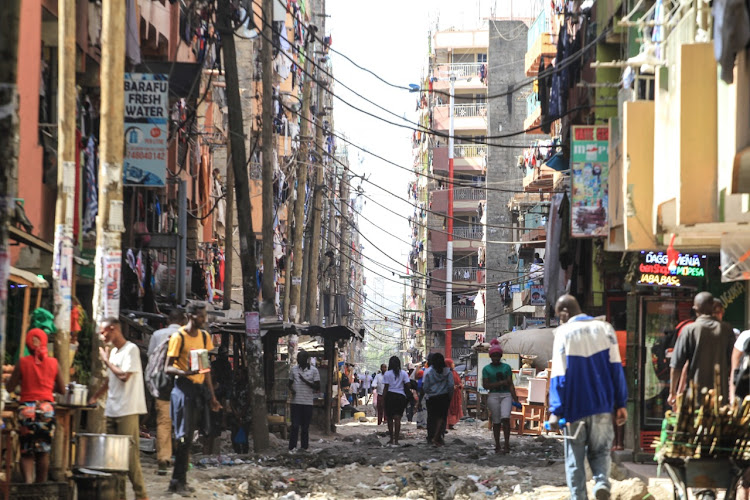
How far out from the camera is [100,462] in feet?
36.9

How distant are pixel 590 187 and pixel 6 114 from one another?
53.7ft

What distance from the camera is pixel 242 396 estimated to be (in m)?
23.0

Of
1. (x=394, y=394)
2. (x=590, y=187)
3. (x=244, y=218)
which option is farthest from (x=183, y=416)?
(x=394, y=394)

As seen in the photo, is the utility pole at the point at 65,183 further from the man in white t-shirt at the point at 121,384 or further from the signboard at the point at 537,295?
the signboard at the point at 537,295

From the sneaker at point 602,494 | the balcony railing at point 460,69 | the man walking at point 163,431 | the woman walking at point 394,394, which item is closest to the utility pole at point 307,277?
the woman walking at point 394,394

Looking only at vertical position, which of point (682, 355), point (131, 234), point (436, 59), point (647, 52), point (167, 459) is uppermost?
point (436, 59)

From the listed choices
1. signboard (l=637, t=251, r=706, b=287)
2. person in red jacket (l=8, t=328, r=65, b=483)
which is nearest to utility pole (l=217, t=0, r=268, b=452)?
signboard (l=637, t=251, r=706, b=287)

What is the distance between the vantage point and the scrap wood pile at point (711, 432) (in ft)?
30.7

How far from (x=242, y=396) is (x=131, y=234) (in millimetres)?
3895

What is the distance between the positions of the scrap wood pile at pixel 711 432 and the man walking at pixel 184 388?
5432 mm

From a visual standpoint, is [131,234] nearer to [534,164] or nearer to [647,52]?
[647,52]

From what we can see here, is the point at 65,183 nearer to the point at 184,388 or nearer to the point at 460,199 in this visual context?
the point at 184,388

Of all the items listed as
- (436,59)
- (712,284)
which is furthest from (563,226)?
(436,59)

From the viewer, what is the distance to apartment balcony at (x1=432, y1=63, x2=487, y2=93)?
3319 inches
